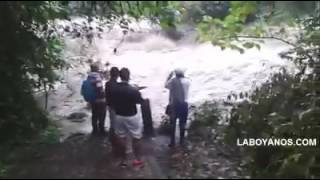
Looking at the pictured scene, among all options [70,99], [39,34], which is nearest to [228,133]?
[70,99]

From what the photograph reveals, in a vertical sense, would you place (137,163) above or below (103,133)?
below

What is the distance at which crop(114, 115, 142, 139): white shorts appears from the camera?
4074mm

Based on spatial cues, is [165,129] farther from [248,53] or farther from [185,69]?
[248,53]

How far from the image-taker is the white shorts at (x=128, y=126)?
4.07 meters

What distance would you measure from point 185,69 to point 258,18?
0.64 metres

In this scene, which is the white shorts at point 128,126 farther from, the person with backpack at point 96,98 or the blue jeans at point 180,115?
the blue jeans at point 180,115

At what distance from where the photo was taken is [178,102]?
4.16m

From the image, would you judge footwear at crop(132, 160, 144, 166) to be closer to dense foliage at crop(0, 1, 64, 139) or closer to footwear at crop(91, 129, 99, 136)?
footwear at crop(91, 129, 99, 136)

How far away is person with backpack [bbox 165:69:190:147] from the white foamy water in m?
0.06

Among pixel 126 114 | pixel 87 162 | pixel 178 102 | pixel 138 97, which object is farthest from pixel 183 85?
pixel 87 162

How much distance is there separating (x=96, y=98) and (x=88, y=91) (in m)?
0.14

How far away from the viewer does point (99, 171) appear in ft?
12.5

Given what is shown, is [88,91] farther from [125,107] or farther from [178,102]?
[178,102]

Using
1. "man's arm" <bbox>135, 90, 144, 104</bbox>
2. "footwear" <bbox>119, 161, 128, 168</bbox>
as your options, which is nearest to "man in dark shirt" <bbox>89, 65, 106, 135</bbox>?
"man's arm" <bbox>135, 90, 144, 104</bbox>
